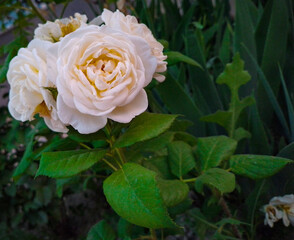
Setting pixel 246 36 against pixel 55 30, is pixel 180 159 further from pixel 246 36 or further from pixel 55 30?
pixel 246 36

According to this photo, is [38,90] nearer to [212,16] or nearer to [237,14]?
[237,14]

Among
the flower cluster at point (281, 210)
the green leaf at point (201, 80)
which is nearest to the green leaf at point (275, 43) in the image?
the green leaf at point (201, 80)

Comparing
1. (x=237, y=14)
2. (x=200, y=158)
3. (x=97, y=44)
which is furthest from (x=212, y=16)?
(x=97, y=44)

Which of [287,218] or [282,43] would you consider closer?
[287,218]

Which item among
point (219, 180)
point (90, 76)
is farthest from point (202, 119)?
point (90, 76)

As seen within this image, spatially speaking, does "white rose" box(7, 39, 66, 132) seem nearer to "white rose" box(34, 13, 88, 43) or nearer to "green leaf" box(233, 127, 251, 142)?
"white rose" box(34, 13, 88, 43)

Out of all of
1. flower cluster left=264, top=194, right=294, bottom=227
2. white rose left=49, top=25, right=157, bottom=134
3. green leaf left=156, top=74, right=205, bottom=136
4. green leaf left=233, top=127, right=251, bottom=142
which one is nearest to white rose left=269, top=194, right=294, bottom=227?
flower cluster left=264, top=194, right=294, bottom=227
